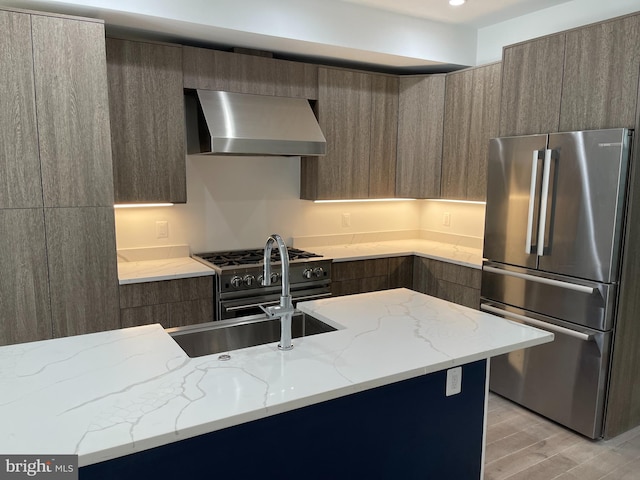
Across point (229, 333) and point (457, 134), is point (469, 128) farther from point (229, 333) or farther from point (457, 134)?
point (229, 333)

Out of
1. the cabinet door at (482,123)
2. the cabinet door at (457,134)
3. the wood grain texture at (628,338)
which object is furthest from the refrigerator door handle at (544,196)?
the cabinet door at (457,134)

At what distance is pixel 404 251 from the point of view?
415 centimetres

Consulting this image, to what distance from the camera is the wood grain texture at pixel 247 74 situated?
3.37 m

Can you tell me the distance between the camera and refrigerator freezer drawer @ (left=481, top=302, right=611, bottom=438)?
9.46 ft

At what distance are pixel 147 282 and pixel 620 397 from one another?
9.82ft

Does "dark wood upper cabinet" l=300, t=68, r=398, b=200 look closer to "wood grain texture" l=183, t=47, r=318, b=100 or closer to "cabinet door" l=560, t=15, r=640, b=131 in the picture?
"wood grain texture" l=183, t=47, r=318, b=100

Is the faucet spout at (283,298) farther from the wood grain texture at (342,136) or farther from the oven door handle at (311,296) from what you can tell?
the wood grain texture at (342,136)

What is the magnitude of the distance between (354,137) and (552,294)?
195 centimetres

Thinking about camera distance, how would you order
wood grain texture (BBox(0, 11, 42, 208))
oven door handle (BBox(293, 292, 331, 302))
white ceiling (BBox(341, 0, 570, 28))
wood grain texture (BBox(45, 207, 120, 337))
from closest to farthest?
wood grain texture (BBox(0, 11, 42, 208))
wood grain texture (BBox(45, 207, 120, 337))
white ceiling (BBox(341, 0, 570, 28))
oven door handle (BBox(293, 292, 331, 302))

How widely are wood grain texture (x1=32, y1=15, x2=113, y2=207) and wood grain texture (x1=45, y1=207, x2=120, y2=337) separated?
0.30 ft

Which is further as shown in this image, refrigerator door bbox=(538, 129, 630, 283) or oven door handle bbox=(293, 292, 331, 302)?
oven door handle bbox=(293, 292, 331, 302)

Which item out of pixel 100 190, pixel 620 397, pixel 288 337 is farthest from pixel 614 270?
pixel 100 190

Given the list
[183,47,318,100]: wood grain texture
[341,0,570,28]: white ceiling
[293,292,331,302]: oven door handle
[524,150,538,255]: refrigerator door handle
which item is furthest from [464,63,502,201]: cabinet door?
[293,292,331,302]: oven door handle

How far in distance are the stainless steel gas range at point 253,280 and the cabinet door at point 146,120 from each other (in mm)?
625
